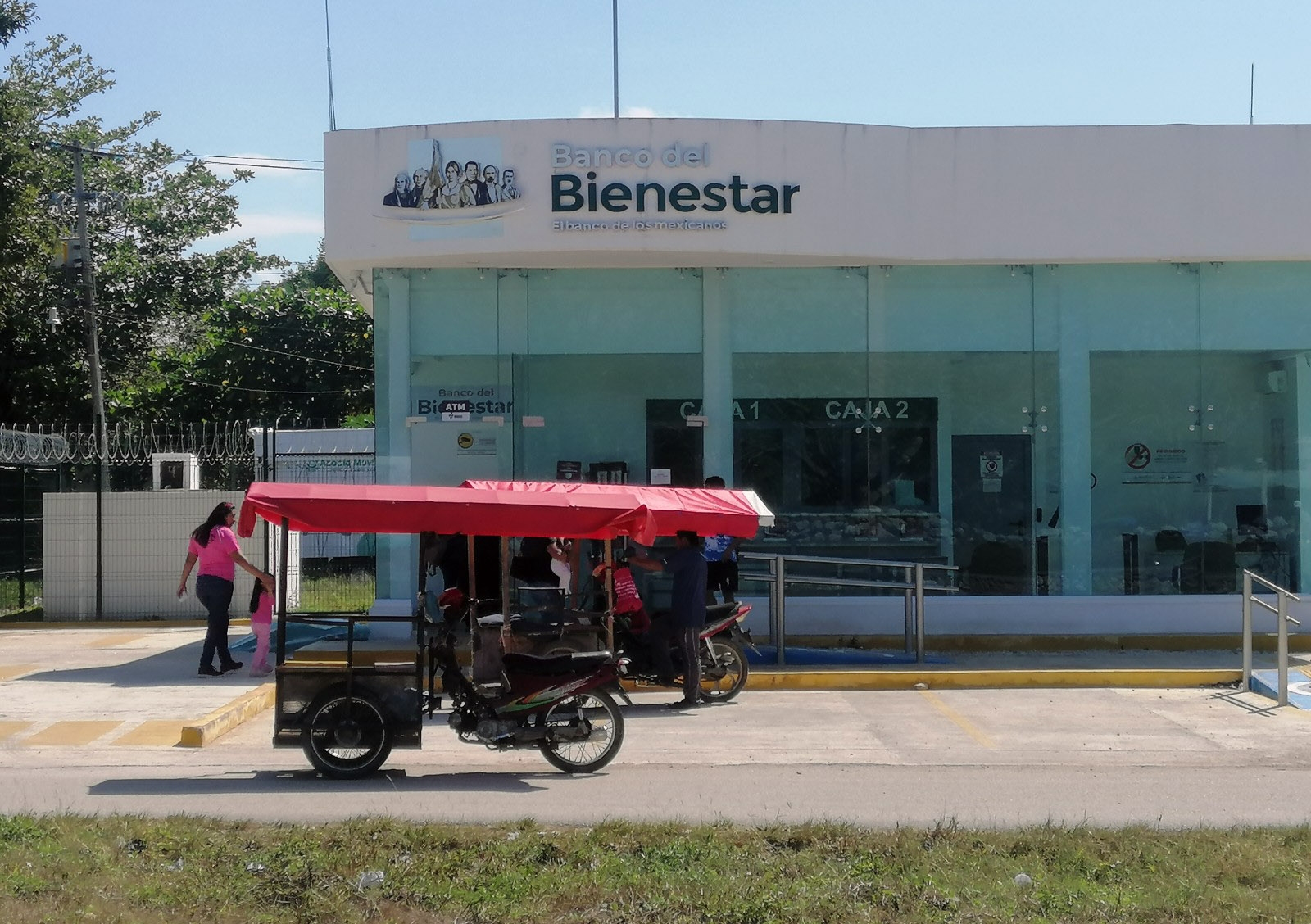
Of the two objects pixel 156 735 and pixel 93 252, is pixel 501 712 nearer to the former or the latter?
pixel 156 735

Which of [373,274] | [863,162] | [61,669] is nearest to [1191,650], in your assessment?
[863,162]

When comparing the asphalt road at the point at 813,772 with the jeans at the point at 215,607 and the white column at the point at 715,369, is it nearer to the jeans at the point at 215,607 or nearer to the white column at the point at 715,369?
the jeans at the point at 215,607

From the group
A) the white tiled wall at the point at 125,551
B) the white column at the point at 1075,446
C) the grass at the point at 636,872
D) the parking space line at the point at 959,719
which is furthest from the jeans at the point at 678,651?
the white tiled wall at the point at 125,551

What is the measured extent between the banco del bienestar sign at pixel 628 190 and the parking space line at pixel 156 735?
6870mm

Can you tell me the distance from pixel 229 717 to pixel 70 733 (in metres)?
1.17

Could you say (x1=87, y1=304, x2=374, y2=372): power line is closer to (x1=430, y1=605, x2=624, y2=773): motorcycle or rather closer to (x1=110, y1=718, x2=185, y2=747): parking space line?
(x1=110, y1=718, x2=185, y2=747): parking space line

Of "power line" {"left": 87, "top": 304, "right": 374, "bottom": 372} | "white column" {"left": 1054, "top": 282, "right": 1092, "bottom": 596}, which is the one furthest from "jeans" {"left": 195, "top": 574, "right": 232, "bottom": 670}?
"power line" {"left": 87, "top": 304, "right": 374, "bottom": 372}

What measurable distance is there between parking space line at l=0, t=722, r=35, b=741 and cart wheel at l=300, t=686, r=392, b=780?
3248mm

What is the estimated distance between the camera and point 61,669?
14.2 meters

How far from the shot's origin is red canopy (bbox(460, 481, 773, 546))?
10961mm

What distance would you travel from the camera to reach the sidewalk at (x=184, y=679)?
10961 millimetres

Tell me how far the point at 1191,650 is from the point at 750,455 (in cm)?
530

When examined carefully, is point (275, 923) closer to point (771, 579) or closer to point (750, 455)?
point (771, 579)

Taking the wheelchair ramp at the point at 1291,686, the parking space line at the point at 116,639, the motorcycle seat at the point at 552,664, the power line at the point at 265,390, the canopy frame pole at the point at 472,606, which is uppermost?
the power line at the point at 265,390
